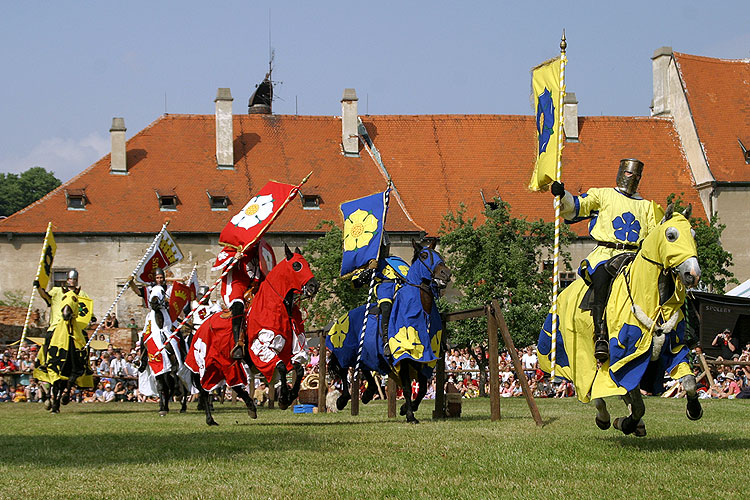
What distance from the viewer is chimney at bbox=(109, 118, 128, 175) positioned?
52562mm

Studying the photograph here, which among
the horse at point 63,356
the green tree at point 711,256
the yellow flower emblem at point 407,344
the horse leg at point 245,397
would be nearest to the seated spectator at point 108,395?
the horse at point 63,356

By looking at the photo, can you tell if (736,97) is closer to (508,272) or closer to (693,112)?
(693,112)

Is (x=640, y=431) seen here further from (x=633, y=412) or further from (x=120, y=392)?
(x=120, y=392)

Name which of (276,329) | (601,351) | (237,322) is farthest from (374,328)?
(601,351)

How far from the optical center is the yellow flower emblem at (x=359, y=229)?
15.7 metres

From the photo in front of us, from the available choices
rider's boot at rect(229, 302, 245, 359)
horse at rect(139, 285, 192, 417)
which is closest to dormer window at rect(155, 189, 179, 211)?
horse at rect(139, 285, 192, 417)

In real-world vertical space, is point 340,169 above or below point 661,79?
below

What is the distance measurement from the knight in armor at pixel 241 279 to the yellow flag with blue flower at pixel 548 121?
4.62 metres

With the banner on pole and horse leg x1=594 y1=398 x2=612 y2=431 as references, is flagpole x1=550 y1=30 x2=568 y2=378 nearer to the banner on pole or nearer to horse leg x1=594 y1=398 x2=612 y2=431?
horse leg x1=594 y1=398 x2=612 y2=431

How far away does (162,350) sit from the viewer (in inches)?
762

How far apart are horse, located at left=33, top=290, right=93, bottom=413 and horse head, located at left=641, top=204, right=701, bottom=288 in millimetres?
13294

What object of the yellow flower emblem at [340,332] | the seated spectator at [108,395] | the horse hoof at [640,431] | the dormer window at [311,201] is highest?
the dormer window at [311,201]

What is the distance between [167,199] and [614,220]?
140 ft

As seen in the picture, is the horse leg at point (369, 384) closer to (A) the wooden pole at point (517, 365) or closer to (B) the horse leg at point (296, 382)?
(B) the horse leg at point (296, 382)
